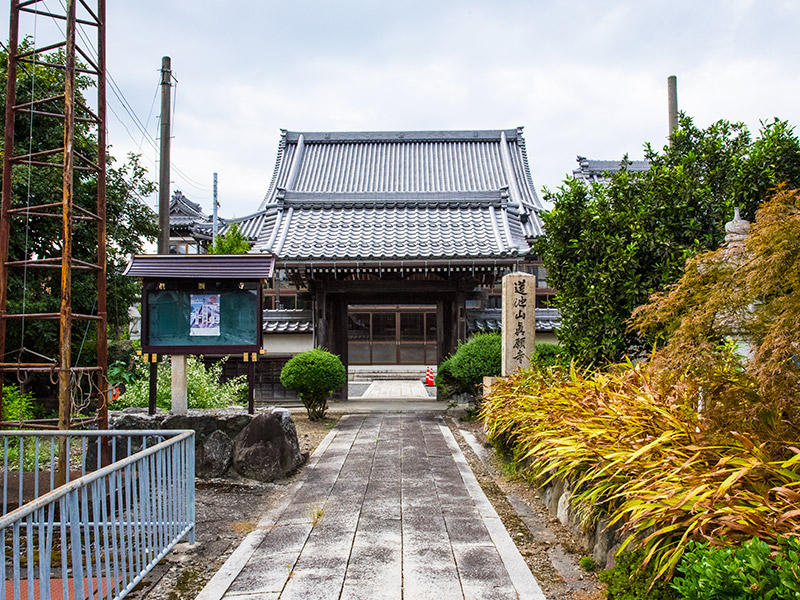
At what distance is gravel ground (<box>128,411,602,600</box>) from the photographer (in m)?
3.83

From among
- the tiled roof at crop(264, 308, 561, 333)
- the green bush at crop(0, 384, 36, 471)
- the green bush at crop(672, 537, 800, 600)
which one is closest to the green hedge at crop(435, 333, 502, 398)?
the tiled roof at crop(264, 308, 561, 333)

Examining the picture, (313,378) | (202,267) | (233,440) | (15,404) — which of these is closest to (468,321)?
(313,378)

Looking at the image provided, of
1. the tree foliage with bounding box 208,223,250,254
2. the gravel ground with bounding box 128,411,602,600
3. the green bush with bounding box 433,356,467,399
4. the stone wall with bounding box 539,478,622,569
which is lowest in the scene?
the gravel ground with bounding box 128,411,602,600

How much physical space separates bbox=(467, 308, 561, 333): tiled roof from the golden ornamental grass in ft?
27.2

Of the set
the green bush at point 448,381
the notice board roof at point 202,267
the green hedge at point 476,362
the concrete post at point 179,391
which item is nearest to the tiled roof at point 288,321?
the green bush at point 448,381

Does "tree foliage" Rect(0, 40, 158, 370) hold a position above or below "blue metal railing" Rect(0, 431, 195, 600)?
above

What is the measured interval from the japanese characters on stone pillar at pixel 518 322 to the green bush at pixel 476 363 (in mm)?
1344

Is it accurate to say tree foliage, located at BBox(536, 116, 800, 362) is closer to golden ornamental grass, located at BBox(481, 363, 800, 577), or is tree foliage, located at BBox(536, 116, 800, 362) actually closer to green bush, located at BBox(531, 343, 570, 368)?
golden ornamental grass, located at BBox(481, 363, 800, 577)

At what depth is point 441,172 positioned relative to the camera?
22297mm


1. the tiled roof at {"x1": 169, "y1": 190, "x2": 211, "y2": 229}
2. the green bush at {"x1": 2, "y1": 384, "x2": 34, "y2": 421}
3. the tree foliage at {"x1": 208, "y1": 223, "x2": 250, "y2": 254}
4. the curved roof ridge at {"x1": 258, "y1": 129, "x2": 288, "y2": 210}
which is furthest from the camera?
the tiled roof at {"x1": 169, "y1": 190, "x2": 211, "y2": 229}

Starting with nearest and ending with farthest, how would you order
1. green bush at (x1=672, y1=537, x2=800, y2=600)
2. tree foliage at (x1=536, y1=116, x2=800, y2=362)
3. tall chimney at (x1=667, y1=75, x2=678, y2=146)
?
1. green bush at (x1=672, y1=537, x2=800, y2=600)
2. tree foliage at (x1=536, y1=116, x2=800, y2=362)
3. tall chimney at (x1=667, y1=75, x2=678, y2=146)

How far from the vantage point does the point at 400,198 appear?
15.7m

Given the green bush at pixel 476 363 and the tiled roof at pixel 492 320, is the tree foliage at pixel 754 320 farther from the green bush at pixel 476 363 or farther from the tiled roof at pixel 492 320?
the tiled roof at pixel 492 320

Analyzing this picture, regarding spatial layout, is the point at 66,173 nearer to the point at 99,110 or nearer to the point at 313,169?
the point at 99,110
